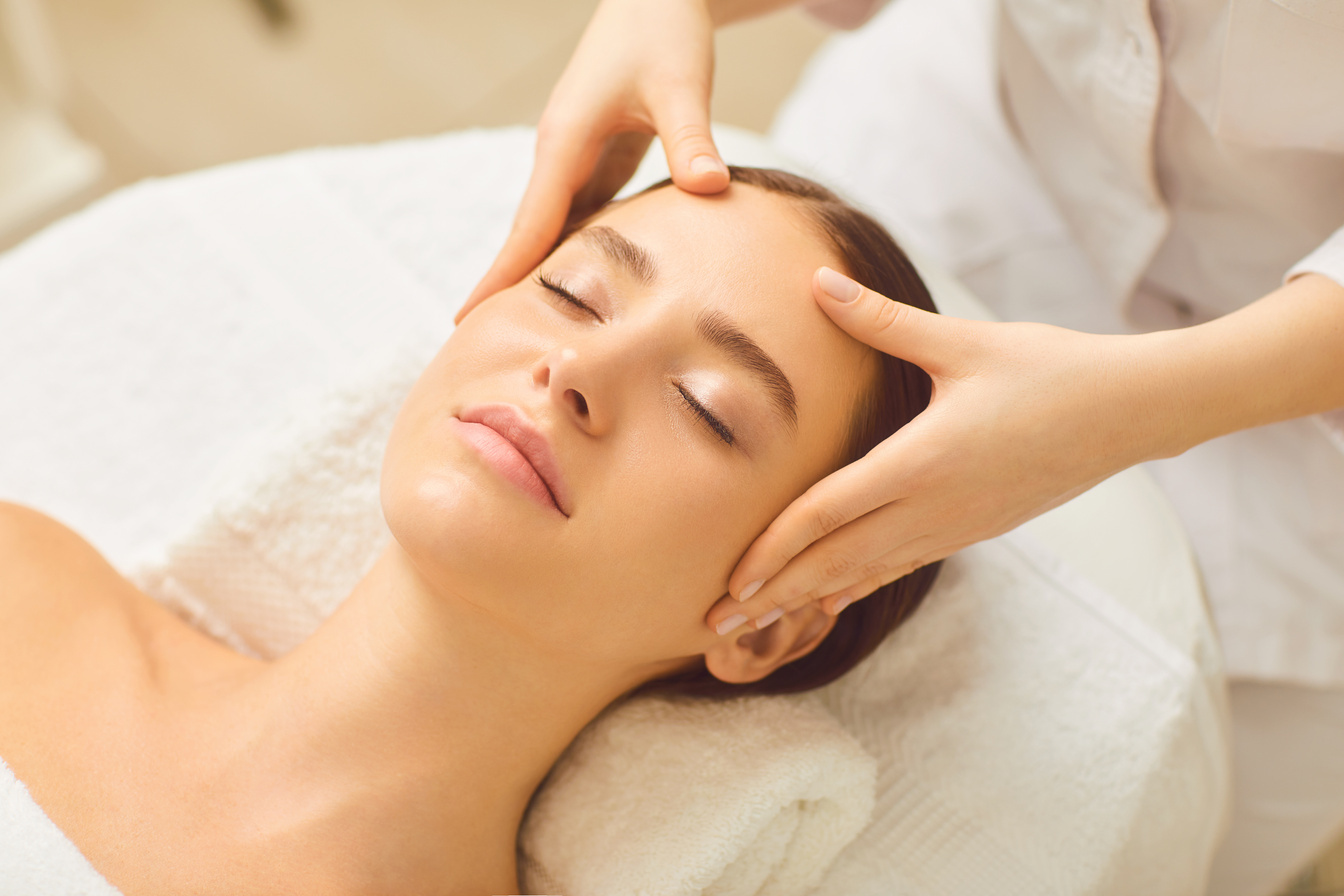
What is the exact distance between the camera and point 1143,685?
1.23 meters

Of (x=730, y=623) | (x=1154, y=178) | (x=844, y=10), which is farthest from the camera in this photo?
(x=844, y=10)

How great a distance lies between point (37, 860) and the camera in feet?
2.93

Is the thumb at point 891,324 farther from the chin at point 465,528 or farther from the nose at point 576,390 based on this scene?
the chin at point 465,528

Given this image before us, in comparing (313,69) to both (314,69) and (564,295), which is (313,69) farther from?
(564,295)

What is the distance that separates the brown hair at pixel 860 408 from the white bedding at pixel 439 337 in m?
0.08

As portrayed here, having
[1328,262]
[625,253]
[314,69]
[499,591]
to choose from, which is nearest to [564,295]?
[625,253]

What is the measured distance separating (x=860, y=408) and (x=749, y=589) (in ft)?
0.71

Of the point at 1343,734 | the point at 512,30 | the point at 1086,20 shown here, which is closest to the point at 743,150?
the point at 1086,20

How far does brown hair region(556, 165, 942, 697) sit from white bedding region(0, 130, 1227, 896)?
8 centimetres

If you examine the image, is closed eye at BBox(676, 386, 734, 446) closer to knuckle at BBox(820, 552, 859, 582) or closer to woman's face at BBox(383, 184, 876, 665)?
woman's face at BBox(383, 184, 876, 665)

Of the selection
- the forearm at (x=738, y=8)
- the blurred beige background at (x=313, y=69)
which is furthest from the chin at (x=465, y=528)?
the blurred beige background at (x=313, y=69)

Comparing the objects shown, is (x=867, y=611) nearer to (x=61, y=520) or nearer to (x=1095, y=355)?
(x=1095, y=355)

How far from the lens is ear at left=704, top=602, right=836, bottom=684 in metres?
1.07

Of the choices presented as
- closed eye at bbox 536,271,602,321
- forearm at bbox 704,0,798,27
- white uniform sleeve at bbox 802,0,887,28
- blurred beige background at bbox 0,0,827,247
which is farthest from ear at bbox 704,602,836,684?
blurred beige background at bbox 0,0,827,247
